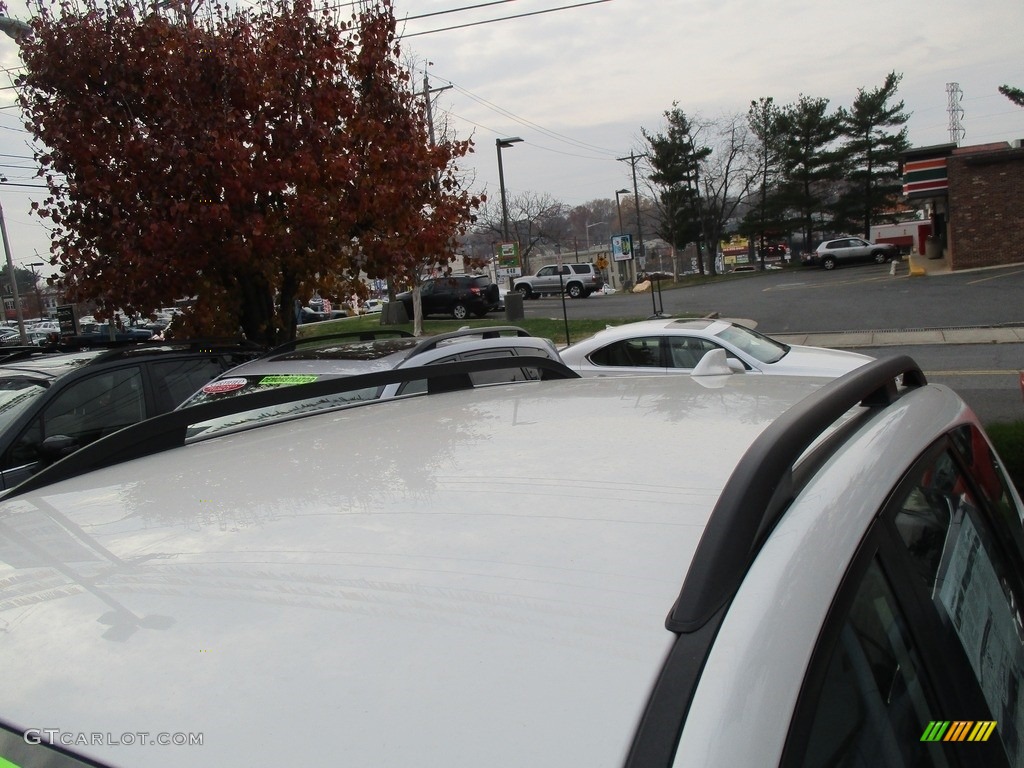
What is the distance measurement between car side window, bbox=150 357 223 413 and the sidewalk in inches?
594

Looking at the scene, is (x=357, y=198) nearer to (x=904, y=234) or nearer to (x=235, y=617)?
(x=235, y=617)

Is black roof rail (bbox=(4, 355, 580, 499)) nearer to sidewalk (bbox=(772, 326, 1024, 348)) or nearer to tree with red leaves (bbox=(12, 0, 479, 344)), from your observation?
tree with red leaves (bbox=(12, 0, 479, 344))

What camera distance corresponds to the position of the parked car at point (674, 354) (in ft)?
31.6

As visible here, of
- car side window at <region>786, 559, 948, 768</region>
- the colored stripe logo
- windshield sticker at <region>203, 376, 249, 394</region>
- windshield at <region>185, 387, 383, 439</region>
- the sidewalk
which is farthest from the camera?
the sidewalk

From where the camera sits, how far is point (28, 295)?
265 feet

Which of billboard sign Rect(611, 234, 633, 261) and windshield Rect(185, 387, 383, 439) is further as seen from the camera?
billboard sign Rect(611, 234, 633, 261)

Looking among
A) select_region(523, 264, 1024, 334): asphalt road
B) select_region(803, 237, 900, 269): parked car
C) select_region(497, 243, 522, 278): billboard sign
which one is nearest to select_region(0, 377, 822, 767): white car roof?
select_region(523, 264, 1024, 334): asphalt road

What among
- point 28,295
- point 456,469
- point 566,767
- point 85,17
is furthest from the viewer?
point 28,295

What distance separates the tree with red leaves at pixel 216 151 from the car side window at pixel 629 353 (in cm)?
242

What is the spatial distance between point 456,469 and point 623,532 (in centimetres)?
51

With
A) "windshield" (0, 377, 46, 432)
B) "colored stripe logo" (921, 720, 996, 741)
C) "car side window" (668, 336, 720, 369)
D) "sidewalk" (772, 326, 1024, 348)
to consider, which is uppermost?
"windshield" (0, 377, 46, 432)

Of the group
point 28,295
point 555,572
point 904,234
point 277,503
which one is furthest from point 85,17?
point 28,295

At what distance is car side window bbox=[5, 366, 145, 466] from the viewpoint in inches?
218

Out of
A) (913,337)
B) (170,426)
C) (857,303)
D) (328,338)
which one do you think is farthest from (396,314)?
(170,426)
